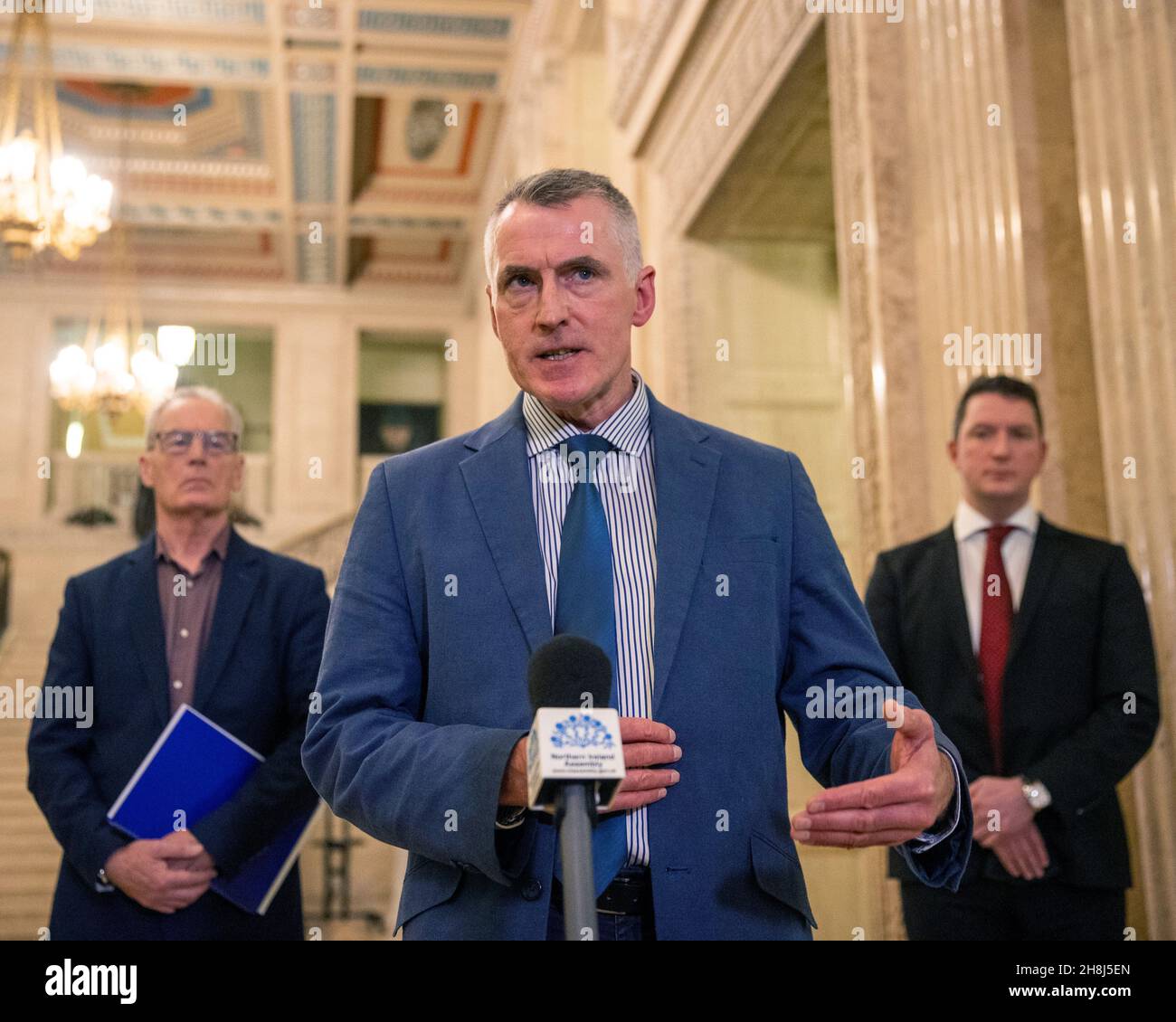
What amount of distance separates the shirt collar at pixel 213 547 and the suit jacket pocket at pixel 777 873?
6.09 ft

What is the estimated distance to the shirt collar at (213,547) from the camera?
9.92 ft

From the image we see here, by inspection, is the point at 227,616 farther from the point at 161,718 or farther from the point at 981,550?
the point at 981,550

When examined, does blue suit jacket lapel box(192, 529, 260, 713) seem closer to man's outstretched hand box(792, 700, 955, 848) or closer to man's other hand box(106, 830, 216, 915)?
man's other hand box(106, 830, 216, 915)

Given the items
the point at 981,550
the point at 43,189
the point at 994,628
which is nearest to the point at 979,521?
the point at 981,550

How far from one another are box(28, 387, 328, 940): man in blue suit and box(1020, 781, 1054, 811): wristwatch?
158 centimetres

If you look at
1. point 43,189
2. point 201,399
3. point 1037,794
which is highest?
point 43,189

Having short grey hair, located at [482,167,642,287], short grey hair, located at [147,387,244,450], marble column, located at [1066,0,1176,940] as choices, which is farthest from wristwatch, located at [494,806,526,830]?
marble column, located at [1066,0,1176,940]

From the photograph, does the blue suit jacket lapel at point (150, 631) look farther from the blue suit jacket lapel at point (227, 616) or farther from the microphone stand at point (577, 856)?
the microphone stand at point (577, 856)

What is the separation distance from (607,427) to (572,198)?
32 cm

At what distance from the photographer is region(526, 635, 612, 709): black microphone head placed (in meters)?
1.18

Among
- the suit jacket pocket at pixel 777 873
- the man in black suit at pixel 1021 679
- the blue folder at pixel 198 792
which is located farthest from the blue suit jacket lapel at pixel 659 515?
the man in black suit at pixel 1021 679

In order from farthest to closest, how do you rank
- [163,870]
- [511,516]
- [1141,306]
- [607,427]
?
[1141,306] → [163,870] → [607,427] → [511,516]

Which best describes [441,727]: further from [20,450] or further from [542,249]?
[20,450]

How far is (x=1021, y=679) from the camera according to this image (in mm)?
2883
